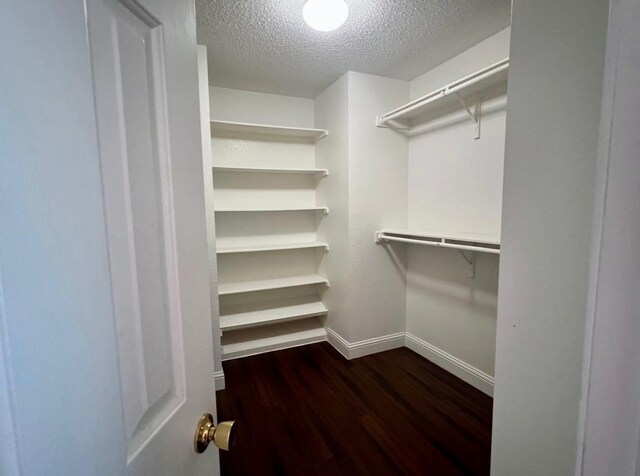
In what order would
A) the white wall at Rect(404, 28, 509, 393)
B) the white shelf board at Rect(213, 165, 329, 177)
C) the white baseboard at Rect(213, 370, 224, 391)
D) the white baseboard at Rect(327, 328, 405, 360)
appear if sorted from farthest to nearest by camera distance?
the white baseboard at Rect(327, 328, 405, 360)
the white shelf board at Rect(213, 165, 329, 177)
the white baseboard at Rect(213, 370, 224, 391)
the white wall at Rect(404, 28, 509, 393)

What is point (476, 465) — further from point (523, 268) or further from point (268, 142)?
point (268, 142)

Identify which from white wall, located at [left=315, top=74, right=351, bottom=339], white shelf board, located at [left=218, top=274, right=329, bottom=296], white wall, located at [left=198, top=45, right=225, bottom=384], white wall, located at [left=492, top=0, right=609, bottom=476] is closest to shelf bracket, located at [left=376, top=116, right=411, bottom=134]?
white wall, located at [left=315, top=74, right=351, bottom=339]

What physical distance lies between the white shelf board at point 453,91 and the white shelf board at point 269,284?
1.62m

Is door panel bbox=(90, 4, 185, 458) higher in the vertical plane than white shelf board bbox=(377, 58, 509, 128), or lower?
lower

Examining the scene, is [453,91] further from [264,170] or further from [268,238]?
[268,238]

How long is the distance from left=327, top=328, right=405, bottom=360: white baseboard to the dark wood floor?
8 centimetres

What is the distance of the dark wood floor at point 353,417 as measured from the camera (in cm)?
149

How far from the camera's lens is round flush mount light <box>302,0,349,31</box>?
1.46 meters

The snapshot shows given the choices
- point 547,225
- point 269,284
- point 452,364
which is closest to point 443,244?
point 452,364

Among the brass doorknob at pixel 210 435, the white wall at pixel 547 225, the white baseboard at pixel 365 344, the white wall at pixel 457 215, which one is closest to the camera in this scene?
the brass doorknob at pixel 210 435

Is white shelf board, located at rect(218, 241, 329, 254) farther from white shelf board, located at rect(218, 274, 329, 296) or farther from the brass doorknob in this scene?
the brass doorknob

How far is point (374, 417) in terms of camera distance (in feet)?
5.92

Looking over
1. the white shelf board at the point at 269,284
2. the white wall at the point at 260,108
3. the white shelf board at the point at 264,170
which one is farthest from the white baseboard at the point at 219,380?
the white wall at the point at 260,108

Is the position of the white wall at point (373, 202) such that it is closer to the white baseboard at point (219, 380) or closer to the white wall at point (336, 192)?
the white wall at point (336, 192)
